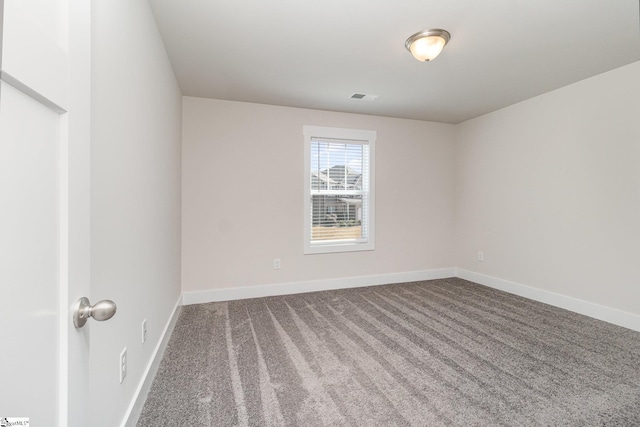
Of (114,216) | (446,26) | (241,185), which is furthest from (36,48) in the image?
(241,185)

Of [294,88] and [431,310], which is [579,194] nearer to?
[431,310]

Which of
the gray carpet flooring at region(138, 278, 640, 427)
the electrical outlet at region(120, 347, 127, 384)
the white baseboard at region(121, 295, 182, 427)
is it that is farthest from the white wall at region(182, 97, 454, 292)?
the electrical outlet at region(120, 347, 127, 384)

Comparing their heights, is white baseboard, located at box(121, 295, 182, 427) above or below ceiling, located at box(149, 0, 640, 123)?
below

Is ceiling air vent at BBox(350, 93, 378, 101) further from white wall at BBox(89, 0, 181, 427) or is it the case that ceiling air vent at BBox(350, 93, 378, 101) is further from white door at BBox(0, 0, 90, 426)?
white door at BBox(0, 0, 90, 426)

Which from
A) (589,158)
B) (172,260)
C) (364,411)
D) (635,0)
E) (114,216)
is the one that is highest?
(635,0)

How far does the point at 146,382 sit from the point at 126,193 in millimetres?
1199

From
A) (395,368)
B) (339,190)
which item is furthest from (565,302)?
(339,190)

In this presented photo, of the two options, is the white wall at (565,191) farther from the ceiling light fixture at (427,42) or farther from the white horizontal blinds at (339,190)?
the ceiling light fixture at (427,42)

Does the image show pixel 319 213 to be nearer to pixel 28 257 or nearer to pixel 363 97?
pixel 363 97

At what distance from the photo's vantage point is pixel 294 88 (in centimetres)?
322

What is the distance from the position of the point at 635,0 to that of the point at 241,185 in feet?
11.9

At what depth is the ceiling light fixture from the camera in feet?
7.10

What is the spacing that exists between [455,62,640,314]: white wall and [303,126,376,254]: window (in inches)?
64.2

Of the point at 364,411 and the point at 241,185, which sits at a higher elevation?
the point at 241,185
